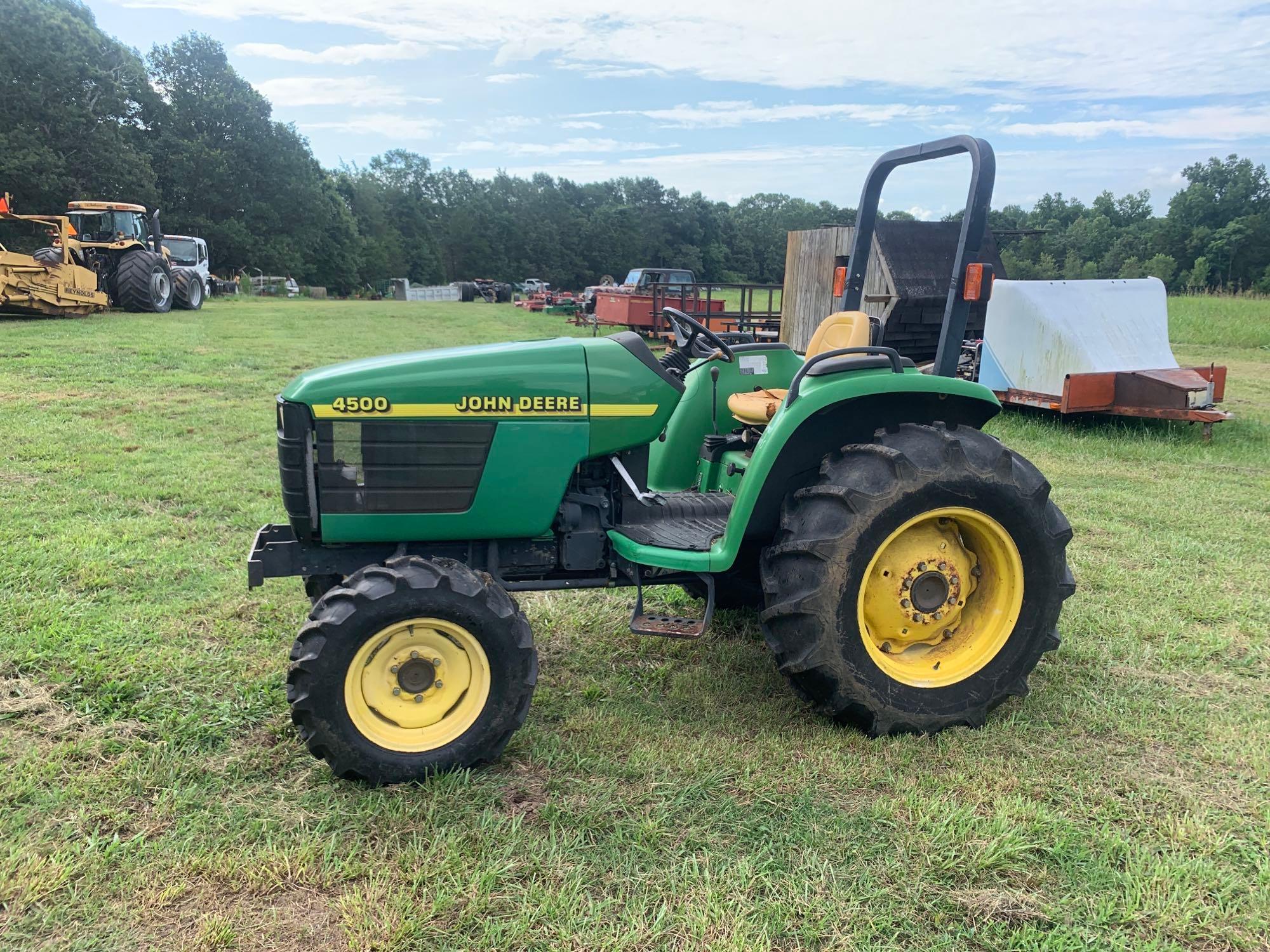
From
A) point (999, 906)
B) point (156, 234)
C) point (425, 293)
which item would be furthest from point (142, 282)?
point (425, 293)

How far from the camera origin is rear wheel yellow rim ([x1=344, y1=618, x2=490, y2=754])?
2.59m

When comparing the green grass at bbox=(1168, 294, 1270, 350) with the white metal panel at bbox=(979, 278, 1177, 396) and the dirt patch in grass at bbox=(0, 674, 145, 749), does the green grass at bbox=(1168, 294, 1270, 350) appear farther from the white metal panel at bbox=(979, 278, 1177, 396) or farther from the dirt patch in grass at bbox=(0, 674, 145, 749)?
the dirt patch in grass at bbox=(0, 674, 145, 749)

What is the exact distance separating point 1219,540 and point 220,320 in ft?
58.0

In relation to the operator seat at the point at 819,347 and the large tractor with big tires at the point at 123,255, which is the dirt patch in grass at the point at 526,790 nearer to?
the operator seat at the point at 819,347

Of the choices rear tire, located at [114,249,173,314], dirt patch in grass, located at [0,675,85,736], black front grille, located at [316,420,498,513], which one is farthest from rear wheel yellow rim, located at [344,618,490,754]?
rear tire, located at [114,249,173,314]

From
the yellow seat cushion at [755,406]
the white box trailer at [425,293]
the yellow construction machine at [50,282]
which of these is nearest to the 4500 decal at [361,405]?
the yellow seat cushion at [755,406]

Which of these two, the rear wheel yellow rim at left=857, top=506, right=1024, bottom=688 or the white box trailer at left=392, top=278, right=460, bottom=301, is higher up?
the white box trailer at left=392, top=278, right=460, bottom=301

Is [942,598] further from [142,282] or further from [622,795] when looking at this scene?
[142,282]

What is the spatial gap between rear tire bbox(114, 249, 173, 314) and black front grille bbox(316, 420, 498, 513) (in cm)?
1768

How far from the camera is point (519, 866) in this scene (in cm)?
227

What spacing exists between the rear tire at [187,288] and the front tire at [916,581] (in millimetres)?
20569

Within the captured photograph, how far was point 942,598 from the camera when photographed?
9.96 ft

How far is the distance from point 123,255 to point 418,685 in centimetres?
1913

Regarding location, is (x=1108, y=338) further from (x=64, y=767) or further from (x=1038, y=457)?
(x=64, y=767)
